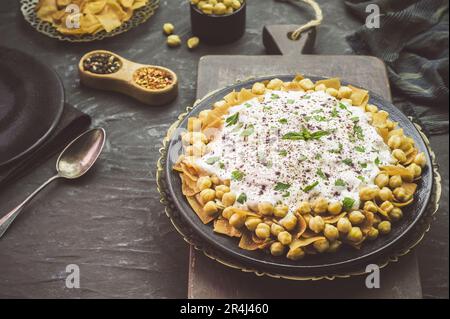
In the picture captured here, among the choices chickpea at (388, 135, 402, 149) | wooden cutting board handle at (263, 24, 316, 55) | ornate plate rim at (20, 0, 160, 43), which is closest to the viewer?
chickpea at (388, 135, 402, 149)

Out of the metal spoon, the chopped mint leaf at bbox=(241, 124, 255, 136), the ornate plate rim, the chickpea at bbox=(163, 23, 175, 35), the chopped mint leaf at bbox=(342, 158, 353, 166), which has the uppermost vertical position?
the chopped mint leaf at bbox=(241, 124, 255, 136)

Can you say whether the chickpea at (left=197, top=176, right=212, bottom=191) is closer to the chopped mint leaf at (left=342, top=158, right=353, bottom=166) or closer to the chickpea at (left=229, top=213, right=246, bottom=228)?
the chickpea at (left=229, top=213, right=246, bottom=228)

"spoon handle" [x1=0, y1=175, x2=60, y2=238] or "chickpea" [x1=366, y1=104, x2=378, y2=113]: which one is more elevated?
"chickpea" [x1=366, y1=104, x2=378, y2=113]

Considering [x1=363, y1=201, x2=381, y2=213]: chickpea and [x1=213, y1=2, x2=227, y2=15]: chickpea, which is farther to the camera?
[x1=213, y1=2, x2=227, y2=15]: chickpea

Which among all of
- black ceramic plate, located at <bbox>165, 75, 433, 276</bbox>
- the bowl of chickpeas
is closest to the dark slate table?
the bowl of chickpeas

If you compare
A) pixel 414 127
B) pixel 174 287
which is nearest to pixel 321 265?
pixel 174 287
